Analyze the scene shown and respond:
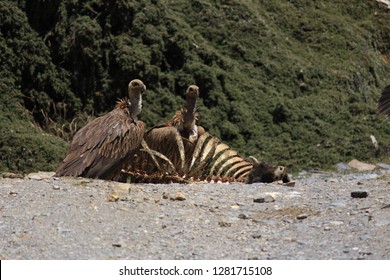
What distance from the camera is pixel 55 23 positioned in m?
13.6

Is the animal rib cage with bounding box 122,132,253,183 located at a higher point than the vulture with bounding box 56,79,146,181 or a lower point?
lower

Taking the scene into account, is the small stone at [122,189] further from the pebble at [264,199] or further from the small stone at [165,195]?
the pebble at [264,199]

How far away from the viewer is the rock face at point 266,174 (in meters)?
9.84

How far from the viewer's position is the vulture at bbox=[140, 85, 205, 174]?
10230 mm

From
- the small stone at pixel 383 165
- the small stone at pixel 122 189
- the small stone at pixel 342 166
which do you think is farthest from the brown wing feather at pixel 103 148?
the small stone at pixel 383 165

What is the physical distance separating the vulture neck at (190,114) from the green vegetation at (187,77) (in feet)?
4.61

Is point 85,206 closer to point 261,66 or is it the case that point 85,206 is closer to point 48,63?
point 48,63

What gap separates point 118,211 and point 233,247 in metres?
1.06

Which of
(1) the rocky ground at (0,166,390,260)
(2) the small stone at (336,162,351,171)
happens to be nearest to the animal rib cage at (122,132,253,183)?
(1) the rocky ground at (0,166,390,260)

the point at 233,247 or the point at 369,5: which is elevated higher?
the point at 369,5

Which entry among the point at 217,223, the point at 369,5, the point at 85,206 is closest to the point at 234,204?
the point at 217,223

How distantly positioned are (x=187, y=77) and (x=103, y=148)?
15.3ft

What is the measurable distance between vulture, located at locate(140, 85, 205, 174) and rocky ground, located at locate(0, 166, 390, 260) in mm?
1668

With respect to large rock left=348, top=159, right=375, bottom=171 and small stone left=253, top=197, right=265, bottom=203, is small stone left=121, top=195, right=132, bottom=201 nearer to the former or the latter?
small stone left=253, top=197, right=265, bottom=203
